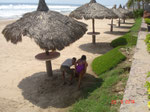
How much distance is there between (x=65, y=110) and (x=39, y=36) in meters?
2.27

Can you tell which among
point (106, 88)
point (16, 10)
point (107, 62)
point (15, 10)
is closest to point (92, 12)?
point (107, 62)

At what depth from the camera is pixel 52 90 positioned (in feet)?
16.5

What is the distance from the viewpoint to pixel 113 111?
10.2 ft

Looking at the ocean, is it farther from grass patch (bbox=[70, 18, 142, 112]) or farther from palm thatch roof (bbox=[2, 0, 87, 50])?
grass patch (bbox=[70, 18, 142, 112])

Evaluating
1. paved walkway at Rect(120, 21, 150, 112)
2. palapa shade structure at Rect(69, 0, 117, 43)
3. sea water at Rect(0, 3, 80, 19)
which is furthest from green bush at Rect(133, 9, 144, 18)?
sea water at Rect(0, 3, 80, 19)

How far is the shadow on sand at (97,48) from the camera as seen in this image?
8.72 m

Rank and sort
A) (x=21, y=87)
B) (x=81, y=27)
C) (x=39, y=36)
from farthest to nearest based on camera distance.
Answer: (x=81, y=27) < (x=21, y=87) < (x=39, y=36)

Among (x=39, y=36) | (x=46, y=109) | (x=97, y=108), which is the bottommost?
(x=46, y=109)

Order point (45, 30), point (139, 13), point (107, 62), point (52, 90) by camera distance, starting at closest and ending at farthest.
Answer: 1. point (45, 30)
2. point (52, 90)
3. point (107, 62)
4. point (139, 13)

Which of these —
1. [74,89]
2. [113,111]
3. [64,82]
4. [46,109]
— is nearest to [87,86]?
[74,89]

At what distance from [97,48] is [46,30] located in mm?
5094

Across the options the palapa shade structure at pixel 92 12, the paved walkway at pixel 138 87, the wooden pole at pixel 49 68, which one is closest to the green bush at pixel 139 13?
the palapa shade structure at pixel 92 12

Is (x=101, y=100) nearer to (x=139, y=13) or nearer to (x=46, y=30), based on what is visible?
(x=46, y=30)

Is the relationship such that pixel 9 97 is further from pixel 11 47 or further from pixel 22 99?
pixel 11 47
